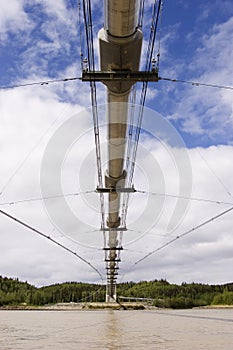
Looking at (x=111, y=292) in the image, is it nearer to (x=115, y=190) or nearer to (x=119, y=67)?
(x=115, y=190)

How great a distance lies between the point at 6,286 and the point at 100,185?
95.8 m

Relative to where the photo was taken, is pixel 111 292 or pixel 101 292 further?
pixel 101 292

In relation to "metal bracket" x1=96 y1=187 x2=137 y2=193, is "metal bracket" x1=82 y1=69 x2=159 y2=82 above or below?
below

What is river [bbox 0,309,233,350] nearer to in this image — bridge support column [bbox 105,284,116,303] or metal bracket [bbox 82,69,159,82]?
metal bracket [bbox 82,69,159,82]

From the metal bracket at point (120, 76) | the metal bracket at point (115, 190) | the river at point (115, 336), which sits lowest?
the river at point (115, 336)

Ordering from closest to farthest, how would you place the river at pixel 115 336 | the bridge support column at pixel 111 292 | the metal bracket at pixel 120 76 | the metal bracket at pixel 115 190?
the river at pixel 115 336 → the metal bracket at pixel 120 76 → the metal bracket at pixel 115 190 → the bridge support column at pixel 111 292

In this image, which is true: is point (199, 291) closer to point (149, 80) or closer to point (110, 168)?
point (110, 168)

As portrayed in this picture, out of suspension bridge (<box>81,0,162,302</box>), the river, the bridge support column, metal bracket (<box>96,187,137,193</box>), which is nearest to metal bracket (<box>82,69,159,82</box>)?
suspension bridge (<box>81,0,162,302</box>)

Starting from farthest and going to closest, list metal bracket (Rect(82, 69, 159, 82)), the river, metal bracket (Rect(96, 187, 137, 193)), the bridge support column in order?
the bridge support column
metal bracket (Rect(96, 187, 137, 193))
metal bracket (Rect(82, 69, 159, 82))
the river

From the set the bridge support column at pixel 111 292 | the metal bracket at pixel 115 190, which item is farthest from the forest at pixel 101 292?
the metal bracket at pixel 115 190

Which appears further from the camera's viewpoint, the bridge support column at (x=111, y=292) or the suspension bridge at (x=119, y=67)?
the bridge support column at (x=111, y=292)

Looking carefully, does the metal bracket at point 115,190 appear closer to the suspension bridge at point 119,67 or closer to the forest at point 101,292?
the suspension bridge at point 119,67

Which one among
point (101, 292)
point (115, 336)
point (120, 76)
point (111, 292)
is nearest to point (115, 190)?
point (120, 76)

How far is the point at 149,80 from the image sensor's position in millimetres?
10891
